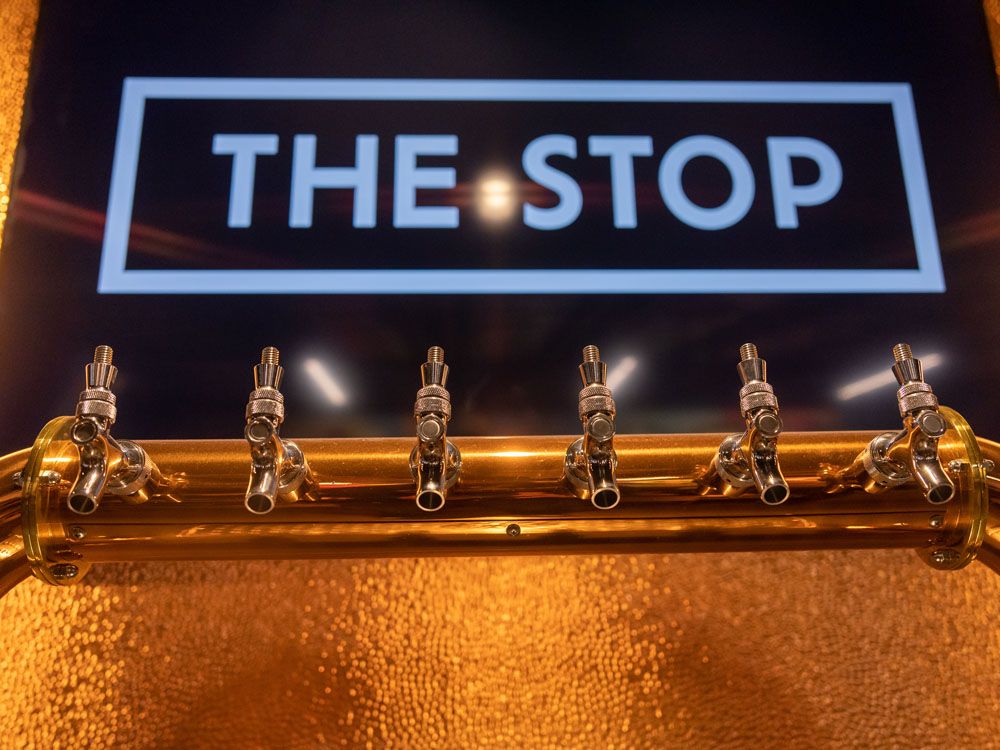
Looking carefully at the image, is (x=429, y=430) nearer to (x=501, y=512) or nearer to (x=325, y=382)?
(x=501, y=512)

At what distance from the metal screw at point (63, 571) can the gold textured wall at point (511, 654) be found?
252mm

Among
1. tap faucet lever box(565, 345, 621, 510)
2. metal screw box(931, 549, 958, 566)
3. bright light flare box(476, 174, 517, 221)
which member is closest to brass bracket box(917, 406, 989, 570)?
metal screw box(931, 549, 958, 566)

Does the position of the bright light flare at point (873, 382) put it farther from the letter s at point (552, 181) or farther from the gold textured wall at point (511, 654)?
the letter s at point (552, 181)

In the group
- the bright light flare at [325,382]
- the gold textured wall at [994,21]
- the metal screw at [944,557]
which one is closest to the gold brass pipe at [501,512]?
the metal screw at [944,557]

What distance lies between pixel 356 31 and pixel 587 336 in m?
0.73

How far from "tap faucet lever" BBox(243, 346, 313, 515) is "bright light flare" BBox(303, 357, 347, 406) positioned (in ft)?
1.35

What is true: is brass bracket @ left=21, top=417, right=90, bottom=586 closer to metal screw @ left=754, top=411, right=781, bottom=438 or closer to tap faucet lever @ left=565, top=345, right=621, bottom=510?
tap faucet lever @ left=565, top=345, right=621, bottom=510

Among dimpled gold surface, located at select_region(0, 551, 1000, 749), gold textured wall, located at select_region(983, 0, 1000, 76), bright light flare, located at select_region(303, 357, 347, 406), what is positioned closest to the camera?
dimpled gold surface, located at select_region(0, 551, 1000, 749)

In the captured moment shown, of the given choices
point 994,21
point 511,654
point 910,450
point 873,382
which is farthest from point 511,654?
point 994,21

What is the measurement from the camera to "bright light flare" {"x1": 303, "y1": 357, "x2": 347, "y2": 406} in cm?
120

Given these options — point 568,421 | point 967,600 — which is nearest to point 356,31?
point 568,421

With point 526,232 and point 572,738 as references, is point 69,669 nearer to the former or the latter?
point 572,738

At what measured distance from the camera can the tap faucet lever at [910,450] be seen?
0.69 meters

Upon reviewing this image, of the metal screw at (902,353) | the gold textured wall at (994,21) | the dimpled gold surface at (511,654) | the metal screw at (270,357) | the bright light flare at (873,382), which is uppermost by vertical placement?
the gold textured wall at (994,21)
